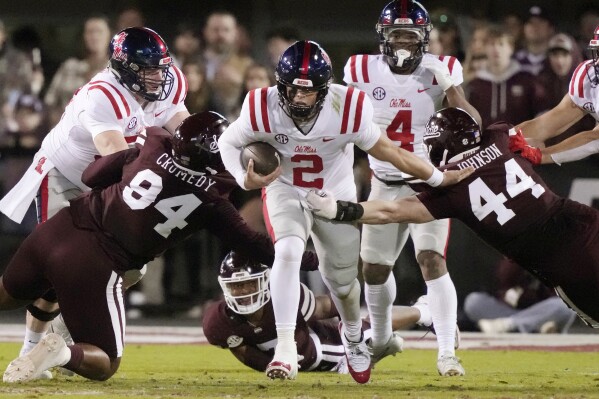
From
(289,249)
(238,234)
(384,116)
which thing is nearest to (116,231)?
(238,234)

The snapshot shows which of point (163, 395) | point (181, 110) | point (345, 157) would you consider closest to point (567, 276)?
point (345, 157)

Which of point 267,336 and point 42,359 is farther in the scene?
point 267,336

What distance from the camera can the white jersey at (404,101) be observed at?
6.87 metres

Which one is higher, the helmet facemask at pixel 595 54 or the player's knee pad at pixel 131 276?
the helmet facemask at pixel 595 54

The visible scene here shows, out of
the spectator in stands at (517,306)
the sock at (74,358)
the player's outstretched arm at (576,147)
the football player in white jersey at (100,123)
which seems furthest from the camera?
the spectator in stands at (517,306)

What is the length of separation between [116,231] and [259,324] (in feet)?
3.92

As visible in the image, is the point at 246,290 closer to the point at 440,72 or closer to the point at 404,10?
the point at 440,72

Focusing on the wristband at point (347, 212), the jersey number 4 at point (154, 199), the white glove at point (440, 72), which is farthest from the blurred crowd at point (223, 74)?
the jersey number 4 at point (154, 199)

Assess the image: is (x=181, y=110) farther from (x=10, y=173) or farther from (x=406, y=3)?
(x=10, y=173)

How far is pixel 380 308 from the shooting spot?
6832mm

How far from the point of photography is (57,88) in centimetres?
1055

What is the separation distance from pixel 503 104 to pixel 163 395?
202 inches

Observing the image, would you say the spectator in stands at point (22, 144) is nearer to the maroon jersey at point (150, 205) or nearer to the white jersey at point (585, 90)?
the maroon jersey at point (150, 205)

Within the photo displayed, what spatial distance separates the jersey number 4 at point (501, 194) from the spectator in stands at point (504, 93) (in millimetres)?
3969
